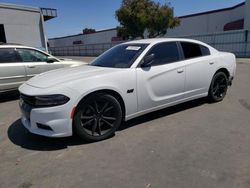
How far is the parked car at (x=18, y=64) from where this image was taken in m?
6.82

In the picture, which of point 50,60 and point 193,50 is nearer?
point 193,50

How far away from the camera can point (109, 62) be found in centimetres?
464

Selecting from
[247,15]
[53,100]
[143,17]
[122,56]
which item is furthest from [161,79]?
[143,17]

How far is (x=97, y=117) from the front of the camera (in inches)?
149

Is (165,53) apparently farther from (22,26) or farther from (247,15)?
(247,15)

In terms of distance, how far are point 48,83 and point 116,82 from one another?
106 cm

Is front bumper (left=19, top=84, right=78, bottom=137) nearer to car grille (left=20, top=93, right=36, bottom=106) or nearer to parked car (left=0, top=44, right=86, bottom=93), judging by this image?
car grille (left=20, top=93, right=36, bottom=106)

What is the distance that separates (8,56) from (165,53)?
185 inches

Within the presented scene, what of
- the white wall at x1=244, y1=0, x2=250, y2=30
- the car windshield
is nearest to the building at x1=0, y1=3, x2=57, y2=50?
the car windshield

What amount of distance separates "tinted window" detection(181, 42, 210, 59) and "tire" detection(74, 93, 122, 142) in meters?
2.09

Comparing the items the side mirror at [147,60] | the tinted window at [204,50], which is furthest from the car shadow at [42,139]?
the tinted window at [204,50]

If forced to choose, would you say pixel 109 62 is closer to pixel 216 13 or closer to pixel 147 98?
pixel 147 98

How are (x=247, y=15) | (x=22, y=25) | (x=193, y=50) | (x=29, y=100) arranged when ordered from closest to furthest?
(x=29, y=100)
(x=193, y=50)
(x=22, y=25)
(x=247, y=15)

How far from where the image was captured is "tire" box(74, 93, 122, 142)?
363cm
